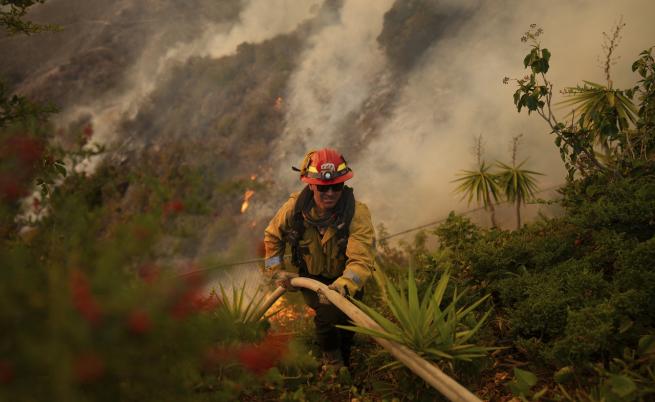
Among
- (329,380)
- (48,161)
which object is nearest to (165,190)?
(48,161)

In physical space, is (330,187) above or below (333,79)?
below

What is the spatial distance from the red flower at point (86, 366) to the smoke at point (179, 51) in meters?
23.7

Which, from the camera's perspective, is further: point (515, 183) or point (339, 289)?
point (515, 183)

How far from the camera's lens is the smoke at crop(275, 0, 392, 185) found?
2092 cm

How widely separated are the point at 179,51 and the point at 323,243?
23354 millimetres

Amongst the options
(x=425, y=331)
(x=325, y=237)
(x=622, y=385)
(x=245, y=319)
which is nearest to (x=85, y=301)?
(x=425, y=331)

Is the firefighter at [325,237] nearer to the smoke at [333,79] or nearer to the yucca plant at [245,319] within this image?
the yucca plant at [245,319]

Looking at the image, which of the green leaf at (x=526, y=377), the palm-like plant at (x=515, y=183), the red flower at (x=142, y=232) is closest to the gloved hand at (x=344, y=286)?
the green leaf at (x=526, y=377)

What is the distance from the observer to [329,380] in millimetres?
3795

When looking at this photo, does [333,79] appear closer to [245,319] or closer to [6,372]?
[245,319]

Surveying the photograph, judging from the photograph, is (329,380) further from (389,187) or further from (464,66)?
(464,66)

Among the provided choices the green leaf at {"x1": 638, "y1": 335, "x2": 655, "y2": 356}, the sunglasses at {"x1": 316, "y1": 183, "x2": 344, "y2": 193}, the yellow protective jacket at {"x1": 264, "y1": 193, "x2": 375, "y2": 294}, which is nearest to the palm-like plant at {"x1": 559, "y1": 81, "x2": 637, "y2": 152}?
the green leaf at {"x1": 638, "y1": 335, "x2": 655, "y2": 356}

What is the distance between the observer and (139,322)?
55.8 inches

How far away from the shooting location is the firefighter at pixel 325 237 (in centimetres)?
394
